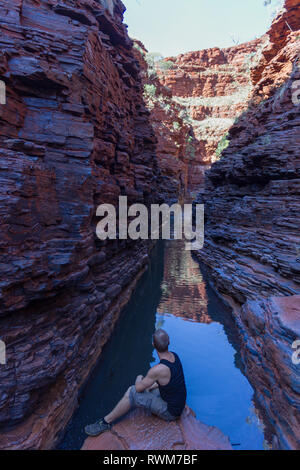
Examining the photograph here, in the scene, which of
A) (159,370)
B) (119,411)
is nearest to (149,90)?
(159,370)

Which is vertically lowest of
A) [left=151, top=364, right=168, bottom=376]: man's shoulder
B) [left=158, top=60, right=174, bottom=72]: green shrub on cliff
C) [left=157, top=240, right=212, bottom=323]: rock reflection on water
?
[left=157, top=240, right=212, bottom=323]: rock reflection on water

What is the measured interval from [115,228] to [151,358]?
4094mm

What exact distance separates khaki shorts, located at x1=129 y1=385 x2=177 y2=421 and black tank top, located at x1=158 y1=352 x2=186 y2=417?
0.32ft

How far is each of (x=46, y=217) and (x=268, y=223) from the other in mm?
8689

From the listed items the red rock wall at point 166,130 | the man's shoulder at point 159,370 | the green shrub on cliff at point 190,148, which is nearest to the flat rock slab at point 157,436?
the man's shoulder at point 159,370

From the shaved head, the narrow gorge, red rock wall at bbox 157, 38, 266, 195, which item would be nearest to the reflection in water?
the narrow gorge

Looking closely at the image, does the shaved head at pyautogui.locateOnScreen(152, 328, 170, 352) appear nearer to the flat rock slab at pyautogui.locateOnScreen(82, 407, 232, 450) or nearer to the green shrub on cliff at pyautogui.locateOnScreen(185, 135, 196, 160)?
the flat rock slab at pyautogui.locateOnScreen(82, 407, 232, 450)

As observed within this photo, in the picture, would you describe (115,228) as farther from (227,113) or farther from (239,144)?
(227,113)

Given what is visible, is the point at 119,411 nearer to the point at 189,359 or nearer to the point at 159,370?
the point at 159,370

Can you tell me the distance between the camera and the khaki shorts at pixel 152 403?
11.5ft

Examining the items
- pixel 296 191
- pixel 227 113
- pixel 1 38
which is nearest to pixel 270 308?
pixel 296 191

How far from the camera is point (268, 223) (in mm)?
9805

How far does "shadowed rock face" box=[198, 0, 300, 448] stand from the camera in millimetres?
3975

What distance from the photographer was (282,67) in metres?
14.8
